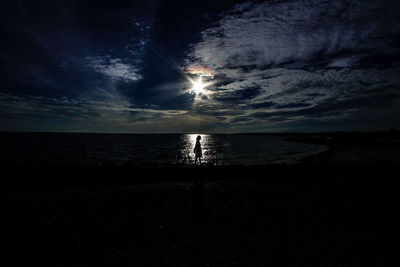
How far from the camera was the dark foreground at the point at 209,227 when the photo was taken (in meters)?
5.14

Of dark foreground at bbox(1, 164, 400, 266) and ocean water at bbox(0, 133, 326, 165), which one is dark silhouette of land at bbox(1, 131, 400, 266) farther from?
ocean water at bbox(0, 133, 326, 165)

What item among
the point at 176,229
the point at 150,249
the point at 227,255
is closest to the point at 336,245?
the point at 227,255

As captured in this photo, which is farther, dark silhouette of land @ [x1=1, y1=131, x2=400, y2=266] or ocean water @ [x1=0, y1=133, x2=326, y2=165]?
ocean water @ [x1=0, y1=133, x2=326, y2=165]

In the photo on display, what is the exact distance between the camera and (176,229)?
270 inches

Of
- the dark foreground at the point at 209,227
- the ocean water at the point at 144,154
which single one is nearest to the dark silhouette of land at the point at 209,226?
the dark foreground at the point at 209,227

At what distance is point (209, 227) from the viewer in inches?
275

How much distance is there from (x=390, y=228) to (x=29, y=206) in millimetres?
16516

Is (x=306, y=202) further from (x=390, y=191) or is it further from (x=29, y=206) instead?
(x=29, y=206)

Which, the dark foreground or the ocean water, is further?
the ocean water

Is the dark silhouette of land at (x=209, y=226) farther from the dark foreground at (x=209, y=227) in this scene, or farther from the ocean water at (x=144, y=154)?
the ocean water at (x=144, y=154)

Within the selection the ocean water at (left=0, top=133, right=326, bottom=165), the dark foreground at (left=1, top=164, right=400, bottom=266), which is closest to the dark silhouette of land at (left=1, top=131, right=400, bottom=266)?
the dark foreground at (left=1, top=164, right=400, bottom=266)

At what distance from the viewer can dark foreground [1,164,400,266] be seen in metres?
5.14

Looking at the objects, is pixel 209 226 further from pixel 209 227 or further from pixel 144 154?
pixel 144 154

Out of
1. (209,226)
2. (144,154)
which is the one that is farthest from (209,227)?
(144,154)
